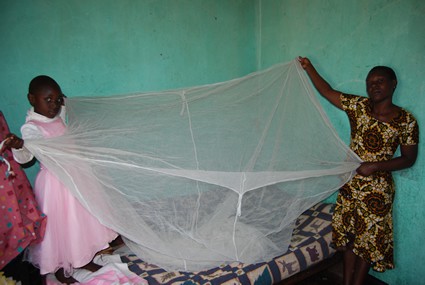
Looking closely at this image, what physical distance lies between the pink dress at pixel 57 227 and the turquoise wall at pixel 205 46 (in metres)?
0.51

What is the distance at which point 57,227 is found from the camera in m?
1.53

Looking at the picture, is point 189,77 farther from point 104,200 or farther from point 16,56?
point 104,200

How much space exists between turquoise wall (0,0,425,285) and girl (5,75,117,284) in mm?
478

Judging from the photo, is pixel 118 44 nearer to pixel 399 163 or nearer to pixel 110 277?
pixel 110 277

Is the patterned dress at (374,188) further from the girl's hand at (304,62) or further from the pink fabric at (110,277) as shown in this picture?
the pink fabric at (110,277)

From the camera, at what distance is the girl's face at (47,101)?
151cm

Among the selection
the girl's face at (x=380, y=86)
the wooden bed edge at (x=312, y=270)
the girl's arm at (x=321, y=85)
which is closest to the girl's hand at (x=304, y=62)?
the girl's arm at (x=321, y=85)

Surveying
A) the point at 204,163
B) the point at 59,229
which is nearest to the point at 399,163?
the point at 204,163

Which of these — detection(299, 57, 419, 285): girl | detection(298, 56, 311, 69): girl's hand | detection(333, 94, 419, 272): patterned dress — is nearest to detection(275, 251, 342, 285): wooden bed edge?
detection(299, 57, 419, 285): girl

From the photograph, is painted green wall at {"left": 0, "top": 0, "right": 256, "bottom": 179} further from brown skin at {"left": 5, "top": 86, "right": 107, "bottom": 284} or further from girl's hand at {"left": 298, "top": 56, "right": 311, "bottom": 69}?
girl's hand at {"left": 298, "top": 56, "right": 311, "bottom": 69}

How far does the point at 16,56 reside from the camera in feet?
6.03

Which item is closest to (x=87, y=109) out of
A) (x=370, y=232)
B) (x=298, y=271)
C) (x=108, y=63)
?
(x=108, y=63)

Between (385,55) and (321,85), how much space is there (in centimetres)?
39

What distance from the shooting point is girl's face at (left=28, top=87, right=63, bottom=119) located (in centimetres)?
151
